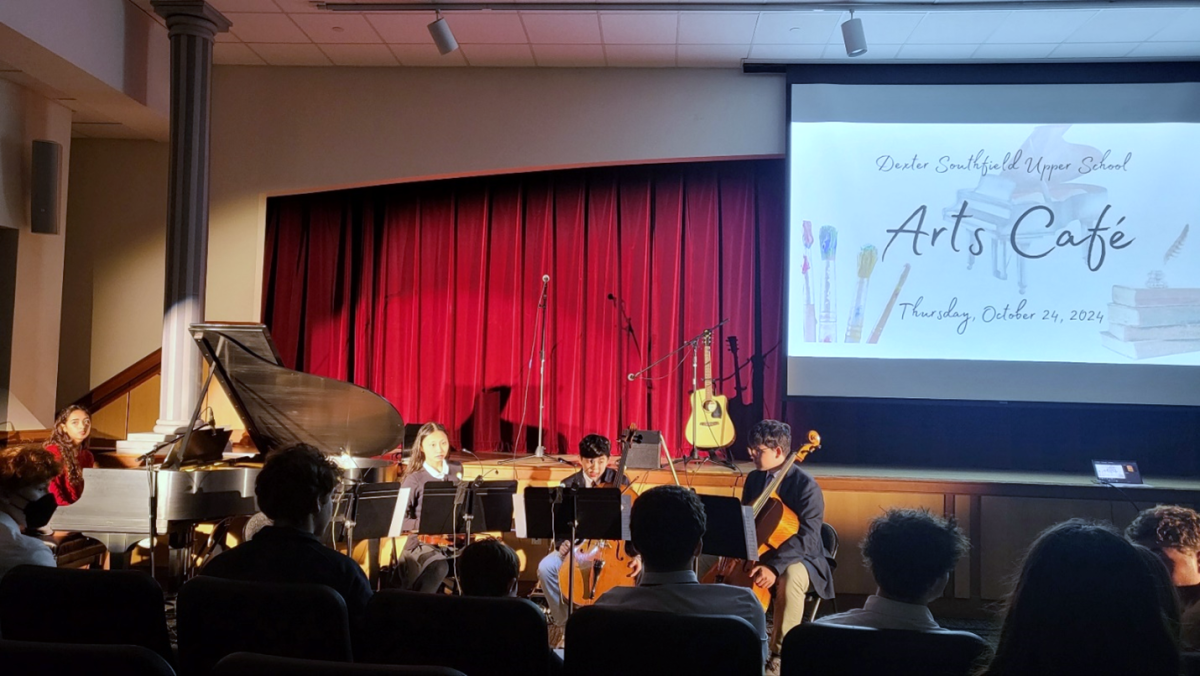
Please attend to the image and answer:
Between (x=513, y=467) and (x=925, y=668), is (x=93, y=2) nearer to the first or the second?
(x=513, y=467)

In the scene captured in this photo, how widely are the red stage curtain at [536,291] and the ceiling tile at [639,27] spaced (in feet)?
4.42

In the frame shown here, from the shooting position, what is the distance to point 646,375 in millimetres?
7590

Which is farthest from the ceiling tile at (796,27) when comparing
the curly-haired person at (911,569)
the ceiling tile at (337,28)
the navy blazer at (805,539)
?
the curly-haired person at (911,569)

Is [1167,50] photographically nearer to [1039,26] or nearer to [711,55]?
[1039,26]

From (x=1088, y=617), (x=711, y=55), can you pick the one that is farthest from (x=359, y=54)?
(x=1088, y=617)

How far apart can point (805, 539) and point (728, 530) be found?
809 millimetres

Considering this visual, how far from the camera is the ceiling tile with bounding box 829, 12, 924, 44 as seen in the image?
606 cm

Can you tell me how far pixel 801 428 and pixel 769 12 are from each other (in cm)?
321

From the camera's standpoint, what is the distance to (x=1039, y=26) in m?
6.17

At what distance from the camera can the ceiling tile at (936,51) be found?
6.57 metres

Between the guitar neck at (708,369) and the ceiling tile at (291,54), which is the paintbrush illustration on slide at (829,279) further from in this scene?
the ceiling tile at (291,54)

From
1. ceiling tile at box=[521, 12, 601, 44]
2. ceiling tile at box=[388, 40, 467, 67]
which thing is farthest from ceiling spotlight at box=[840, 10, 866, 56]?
ceiling tile at box=[388, 40, 467, 67]

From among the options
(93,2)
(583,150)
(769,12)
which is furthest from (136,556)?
(769,12)

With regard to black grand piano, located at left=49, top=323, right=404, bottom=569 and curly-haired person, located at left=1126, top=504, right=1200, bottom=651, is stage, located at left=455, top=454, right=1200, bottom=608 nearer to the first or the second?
black grand piano, located at left=49, top=323, right=404, bottom=569
